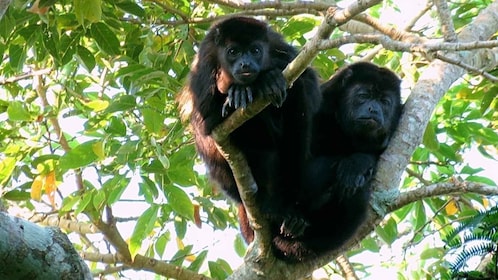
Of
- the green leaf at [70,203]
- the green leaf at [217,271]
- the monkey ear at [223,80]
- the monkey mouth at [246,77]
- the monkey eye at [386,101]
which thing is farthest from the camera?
the green leaf at [217,271]

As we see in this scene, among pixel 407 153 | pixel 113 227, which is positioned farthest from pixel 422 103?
pixel 113 227

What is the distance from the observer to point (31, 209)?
5.52 meters

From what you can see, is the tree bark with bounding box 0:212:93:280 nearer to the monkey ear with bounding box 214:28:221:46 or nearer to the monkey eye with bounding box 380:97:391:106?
the monkey ear with bounding box 214:28:221:46

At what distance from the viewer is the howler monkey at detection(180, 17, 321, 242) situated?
357cm

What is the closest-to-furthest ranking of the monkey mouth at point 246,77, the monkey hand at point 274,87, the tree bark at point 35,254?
the tree bark at point 35,254 < the monkey hand at point 274,87 < the monkey mouth at point 246,77

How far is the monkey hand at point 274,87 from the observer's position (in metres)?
3.08

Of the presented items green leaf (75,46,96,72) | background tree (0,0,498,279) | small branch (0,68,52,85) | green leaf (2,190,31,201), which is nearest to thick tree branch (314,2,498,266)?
background tree (0,0,498,279)

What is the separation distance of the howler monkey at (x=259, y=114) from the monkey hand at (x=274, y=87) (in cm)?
22

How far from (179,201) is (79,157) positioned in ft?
1.94

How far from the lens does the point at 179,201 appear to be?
13.8ft

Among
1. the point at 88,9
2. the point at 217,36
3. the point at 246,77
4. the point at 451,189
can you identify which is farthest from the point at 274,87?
the point at 88,9

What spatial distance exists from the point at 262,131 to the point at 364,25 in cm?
163

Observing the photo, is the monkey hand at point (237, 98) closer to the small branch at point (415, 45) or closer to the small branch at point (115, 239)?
the small branch at point (415, 45)

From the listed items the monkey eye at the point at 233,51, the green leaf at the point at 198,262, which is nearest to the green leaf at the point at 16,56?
the monkey eye at the point at 233,51
